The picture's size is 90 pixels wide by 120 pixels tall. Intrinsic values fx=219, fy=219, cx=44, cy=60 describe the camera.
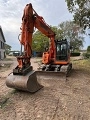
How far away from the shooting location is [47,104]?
7.62 m

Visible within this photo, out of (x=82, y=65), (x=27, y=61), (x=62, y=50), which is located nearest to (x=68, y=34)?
(x=82, y=65)

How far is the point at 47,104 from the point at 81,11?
12226 millimetres

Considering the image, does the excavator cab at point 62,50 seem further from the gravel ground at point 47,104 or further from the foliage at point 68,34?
the foliage at point 68,34

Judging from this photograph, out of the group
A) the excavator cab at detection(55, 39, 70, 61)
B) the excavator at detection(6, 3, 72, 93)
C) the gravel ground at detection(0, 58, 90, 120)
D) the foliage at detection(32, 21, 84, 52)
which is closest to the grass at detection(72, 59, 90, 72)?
the excavator cab at detection(55, 39, 70, 61)

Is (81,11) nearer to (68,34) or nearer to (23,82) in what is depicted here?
(23,82)

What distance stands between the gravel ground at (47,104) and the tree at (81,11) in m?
9.16

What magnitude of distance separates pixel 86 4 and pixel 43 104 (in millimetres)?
11956

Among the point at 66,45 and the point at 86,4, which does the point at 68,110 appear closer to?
the point at 66,45

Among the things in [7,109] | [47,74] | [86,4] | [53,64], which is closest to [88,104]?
[7,109]

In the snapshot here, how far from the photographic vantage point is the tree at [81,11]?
17203 mm

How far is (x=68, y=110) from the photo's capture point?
7.05 meters

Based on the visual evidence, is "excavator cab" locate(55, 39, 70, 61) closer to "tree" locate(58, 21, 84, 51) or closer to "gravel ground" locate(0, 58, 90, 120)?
"gravel ground" locate(0, 58, 90, 120)

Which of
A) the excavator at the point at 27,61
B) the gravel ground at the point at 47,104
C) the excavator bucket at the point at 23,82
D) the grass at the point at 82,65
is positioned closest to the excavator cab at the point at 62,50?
the excavator at the point at 27,61

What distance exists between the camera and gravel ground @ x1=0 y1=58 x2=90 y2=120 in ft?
21.8
